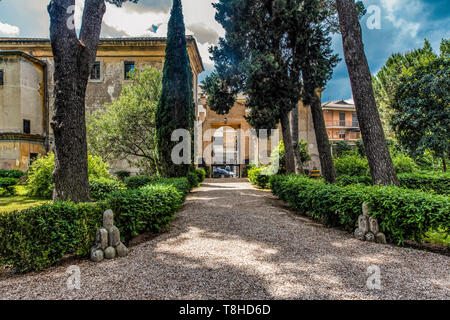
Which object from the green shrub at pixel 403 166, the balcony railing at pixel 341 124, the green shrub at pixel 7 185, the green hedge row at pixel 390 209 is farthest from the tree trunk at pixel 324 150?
the balcony railing at pixel 341 124

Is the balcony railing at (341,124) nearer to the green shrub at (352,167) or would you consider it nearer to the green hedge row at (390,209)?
the green shrub at (352,167)

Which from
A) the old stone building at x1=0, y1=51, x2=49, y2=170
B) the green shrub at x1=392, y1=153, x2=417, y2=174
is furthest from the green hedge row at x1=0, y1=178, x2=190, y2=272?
the old stone building at x1=0, y1=51, x2=49, y2=170

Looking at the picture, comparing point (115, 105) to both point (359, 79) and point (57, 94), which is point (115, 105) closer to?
point (57, 94)

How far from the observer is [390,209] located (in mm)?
4188

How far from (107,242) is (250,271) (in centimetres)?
218

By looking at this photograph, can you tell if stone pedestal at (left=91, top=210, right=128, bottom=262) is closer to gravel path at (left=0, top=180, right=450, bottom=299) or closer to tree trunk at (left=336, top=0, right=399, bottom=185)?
gravel path at (left=0, top=180, right=450, bottom=299)

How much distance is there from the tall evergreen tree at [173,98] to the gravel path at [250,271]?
19.1 feet

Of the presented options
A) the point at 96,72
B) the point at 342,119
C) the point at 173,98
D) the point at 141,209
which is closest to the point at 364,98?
the point at 141,209

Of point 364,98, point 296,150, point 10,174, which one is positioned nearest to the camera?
point 364,98

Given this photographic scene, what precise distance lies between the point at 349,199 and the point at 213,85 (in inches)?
338

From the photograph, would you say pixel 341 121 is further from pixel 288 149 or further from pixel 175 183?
pixel 175 183

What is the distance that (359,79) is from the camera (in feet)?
20.3

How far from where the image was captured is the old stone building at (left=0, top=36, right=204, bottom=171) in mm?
15914

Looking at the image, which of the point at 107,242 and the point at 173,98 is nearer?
the point at 107,242
